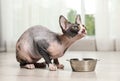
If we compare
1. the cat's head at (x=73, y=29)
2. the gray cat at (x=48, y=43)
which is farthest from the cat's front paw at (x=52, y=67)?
the cat's head at (x=73, y=29)

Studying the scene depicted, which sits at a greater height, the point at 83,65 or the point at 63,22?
the point at 63,22

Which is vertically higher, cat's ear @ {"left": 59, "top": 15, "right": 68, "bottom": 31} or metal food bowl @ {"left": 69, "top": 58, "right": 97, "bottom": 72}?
cat's ear @ {"left": 59, "top": 15, "right": 68, "bottom": 31}

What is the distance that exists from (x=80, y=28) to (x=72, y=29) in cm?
3

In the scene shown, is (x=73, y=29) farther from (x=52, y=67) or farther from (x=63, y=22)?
(x=52, y=67)

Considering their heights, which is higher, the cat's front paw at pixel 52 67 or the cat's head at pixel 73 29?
the cat's head at pixel 73 29

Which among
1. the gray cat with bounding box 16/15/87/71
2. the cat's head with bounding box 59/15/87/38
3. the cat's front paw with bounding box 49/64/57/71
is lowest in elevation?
the cat's front paw with bounding box 49/64/57/71

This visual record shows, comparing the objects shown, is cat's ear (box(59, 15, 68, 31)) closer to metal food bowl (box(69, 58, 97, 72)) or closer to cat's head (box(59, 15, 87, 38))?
cat's head (box(59, 15, 87, 38))

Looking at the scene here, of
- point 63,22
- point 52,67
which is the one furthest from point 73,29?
point 52,67

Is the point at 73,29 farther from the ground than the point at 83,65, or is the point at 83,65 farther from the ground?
the point at 73,29

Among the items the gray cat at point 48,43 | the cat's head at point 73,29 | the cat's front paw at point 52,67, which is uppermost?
the cat's head at point 73,29

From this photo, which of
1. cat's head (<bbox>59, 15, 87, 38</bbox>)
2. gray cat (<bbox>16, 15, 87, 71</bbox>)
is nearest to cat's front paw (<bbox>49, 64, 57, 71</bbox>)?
gray cat (<bbox>16, 15, 87, 71</bbox>)

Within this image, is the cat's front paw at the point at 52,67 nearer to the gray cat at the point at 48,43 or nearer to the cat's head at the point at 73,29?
the gray cat at the point at 48,43

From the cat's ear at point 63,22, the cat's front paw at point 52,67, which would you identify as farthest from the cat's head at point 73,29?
the cat's front paw at point 52,67

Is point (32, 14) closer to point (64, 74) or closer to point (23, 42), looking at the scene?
point (23, 42)
